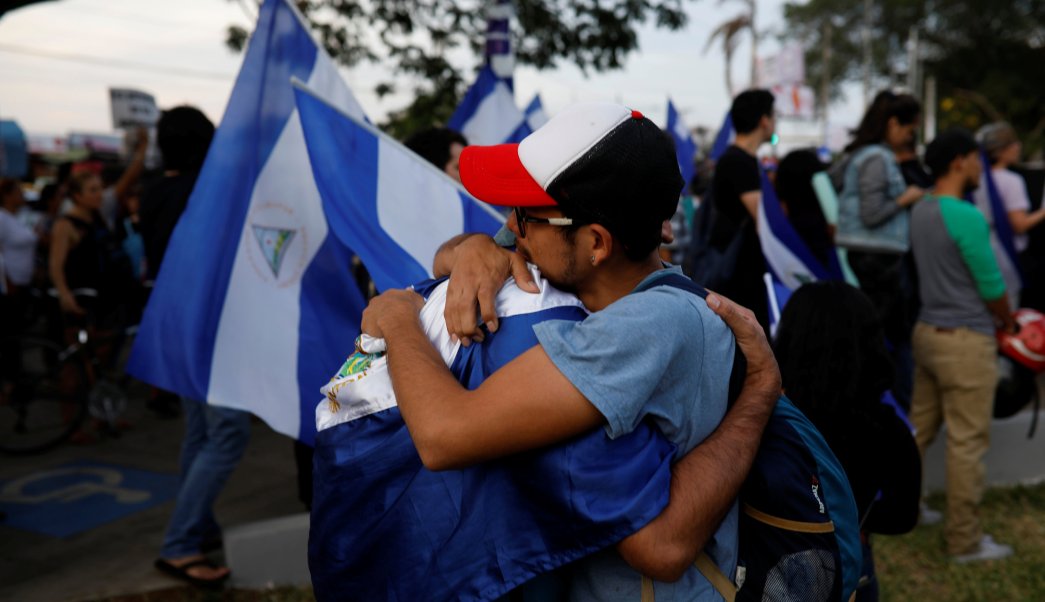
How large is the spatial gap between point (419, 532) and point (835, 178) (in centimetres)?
432

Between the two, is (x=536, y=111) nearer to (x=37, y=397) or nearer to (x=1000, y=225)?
(x=1000, y=225)

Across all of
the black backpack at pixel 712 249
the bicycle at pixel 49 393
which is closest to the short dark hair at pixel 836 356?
the black backpack at pixel 712 249

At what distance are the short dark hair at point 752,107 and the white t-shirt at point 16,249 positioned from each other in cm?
581

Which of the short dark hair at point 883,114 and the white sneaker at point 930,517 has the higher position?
the short dark hair at point 883,114

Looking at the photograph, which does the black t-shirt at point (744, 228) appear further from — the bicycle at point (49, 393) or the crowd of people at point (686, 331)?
the bicycle at point (49, 393)

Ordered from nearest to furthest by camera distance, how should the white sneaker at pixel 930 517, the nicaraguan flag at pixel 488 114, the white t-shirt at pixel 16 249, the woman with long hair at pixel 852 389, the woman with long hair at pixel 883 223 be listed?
the woman with long hair at pixel 852 389 → the woman with long hair at pixel 883 223 → the white sneaker at pixel 930 517 → the nicaraguan flag at pixel 488 114 → the white t-shirt at pixel 16 249

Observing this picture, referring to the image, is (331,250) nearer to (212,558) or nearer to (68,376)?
(212,558)

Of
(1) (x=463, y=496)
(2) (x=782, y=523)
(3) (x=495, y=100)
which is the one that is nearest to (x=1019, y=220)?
(3) (x=495, y=100)

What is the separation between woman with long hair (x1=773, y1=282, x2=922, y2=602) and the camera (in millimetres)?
2533

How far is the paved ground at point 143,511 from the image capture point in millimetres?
4121

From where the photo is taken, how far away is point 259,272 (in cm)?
334

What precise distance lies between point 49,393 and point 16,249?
162 centimetres

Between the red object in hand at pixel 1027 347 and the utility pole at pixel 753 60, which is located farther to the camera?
the utility pole at pixel 753 60

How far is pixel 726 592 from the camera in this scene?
1527mm
